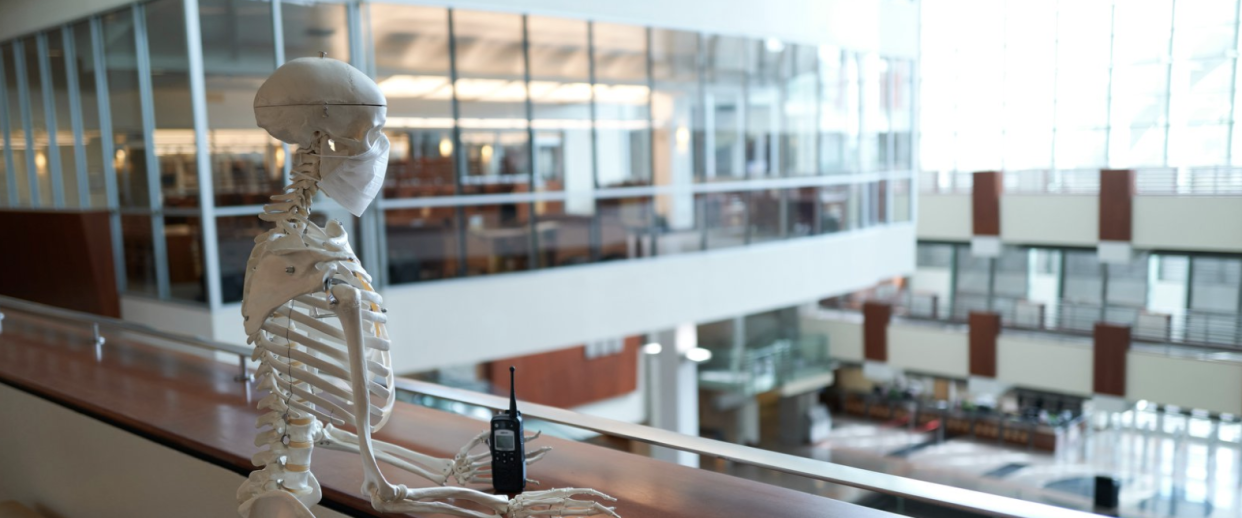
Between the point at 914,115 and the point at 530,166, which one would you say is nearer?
the point at 530,166

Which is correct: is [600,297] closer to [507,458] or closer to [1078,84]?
[507,458]

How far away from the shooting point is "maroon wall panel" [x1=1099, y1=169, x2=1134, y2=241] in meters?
12.6

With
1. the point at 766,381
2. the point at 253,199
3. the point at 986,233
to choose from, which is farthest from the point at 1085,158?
the point at 253,199

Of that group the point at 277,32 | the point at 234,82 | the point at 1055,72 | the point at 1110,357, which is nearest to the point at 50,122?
the point at 234,82

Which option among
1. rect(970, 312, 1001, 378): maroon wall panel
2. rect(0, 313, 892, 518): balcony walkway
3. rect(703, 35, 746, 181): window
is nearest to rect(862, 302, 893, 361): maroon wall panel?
rect(970, 312, 1001, 378): maroon wall panel

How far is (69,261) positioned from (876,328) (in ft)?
45.0

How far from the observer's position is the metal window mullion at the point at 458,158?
7793 millimetres

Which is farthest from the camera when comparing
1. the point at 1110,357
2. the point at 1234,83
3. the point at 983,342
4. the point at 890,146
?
the point at 983,342

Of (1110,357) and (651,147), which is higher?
(651,147)

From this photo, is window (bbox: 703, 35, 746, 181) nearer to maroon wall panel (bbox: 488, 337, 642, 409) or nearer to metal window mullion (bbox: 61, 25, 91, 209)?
maroon wall panel (bbox: 488, 337, 642, 409)

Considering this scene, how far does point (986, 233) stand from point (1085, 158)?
83.7 inches

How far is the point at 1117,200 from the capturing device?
42.1 ft

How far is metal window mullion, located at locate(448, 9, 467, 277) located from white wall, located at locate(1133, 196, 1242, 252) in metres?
9.09

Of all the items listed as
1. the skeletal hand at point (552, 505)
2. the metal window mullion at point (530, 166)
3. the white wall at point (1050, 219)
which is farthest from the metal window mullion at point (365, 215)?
the white wall at point (1050, 219)
